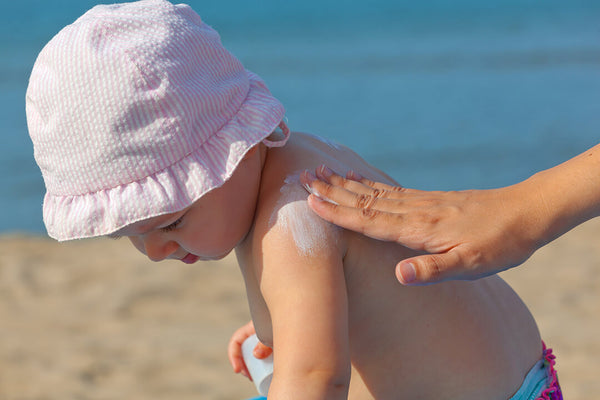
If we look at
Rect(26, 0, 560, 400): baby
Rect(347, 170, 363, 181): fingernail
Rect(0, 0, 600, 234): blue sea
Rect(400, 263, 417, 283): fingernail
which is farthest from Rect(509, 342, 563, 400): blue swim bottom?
Rect(0, 0, 600, 234): blue sea

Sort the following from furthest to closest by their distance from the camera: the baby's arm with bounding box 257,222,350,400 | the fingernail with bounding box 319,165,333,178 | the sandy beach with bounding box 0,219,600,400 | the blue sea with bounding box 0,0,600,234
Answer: the blue sea with bounding box 0,0,600,234
the sandy beach with bounding box 0,219,600,400
the fingernail with bounding box 319,165,333,178
the baby's arm with bounding box 257,222,350,400

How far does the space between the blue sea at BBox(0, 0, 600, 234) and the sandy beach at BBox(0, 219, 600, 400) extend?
2050mm

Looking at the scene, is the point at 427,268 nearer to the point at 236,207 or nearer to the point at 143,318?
the point at 236,207

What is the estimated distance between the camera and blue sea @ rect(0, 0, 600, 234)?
8906 mm

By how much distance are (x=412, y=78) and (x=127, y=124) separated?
12.4m

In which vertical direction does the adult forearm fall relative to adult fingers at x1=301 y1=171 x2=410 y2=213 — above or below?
above

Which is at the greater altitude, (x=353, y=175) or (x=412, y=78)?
(x=353, y=175)

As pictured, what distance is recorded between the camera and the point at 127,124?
5.58 ft

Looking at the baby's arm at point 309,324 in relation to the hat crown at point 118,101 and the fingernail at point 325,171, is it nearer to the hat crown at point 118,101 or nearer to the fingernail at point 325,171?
the fingernail at point 325,171

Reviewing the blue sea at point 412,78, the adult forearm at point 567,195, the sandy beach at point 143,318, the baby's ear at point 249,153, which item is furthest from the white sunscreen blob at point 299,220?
the blue sea at point 412,78

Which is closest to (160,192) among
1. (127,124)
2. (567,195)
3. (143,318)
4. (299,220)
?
(127,124)

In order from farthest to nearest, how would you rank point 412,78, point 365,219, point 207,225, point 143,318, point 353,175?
point 412,78 → point 143,318 → point 353,175 → point 207,225 → point 365,219

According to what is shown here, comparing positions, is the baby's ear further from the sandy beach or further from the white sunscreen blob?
the sandy beach

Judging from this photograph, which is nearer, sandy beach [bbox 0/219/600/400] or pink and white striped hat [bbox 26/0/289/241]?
pink and white striped hat [bbox 26/0/289/241]
